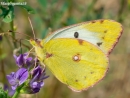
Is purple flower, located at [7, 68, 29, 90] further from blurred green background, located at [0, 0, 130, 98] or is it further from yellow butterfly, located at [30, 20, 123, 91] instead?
blurred green background, located at [0, 0, 130, 98]

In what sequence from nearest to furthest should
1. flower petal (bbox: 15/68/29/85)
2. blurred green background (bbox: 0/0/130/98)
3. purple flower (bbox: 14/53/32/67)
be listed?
1. flower petal (bbox: 15/68/29/85)
2. purple flower (bbox: 14/53/32/67)
3. blurred green background (bbox: 0/0/130/98)

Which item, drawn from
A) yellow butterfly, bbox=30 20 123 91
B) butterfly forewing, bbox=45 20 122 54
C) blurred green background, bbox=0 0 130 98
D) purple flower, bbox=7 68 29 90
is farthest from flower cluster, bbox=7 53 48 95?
blurred green background, bbox=0 0 130 98

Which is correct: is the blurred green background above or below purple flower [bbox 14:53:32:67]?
below

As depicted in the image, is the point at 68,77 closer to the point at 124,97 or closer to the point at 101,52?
the point at 101,52

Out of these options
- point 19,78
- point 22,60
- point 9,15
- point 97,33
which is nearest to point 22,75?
point 19,78

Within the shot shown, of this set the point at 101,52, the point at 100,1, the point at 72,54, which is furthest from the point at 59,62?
the point at 100,1

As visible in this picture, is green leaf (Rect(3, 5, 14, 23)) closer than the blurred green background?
Yes

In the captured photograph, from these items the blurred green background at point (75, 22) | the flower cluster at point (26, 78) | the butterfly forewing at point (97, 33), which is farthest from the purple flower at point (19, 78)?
the blurred green background at point (75, 22)

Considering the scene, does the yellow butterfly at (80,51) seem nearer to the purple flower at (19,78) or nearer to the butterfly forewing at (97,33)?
the butterfly forewing at (97,33)
